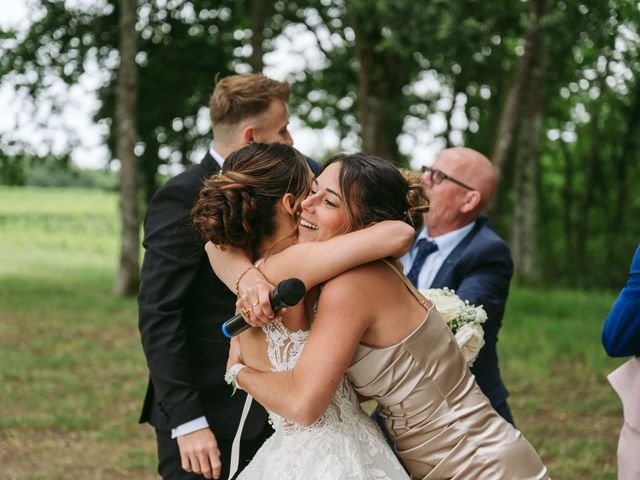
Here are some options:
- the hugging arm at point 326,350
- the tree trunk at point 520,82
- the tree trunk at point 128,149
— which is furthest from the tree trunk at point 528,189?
the hugging arm at point 326,350

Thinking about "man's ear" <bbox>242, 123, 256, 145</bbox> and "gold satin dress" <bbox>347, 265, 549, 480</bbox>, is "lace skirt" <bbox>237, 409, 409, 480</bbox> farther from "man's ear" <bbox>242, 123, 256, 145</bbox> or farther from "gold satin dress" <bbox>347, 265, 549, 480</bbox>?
"man's ear" <bbox>242, 123, 256, 145</bbox>

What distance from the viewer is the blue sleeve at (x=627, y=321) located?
308cm

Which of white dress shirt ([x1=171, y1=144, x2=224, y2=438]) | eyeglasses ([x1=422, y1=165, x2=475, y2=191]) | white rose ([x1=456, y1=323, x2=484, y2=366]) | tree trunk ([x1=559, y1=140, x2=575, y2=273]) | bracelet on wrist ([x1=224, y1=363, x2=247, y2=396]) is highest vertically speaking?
eyeglasses ([x1=422, y1=165, x2=475, y2=191])

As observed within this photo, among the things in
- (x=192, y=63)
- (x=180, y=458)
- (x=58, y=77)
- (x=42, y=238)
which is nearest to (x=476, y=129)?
(x=192, y=63)

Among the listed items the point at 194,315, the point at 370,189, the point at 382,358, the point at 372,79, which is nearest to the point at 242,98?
the point at 194,315

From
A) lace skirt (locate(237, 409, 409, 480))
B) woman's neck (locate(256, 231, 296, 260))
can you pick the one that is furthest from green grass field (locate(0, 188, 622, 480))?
woman's neck (locate(256, 231, 296, 260))

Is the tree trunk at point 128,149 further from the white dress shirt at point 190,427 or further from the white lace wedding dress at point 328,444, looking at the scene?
the white lace wedding dress at point 328,444

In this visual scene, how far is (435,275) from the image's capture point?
4.35 m

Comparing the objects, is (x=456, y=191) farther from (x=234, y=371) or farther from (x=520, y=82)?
(x=520, y=82)

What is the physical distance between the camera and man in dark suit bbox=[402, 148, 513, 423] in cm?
421

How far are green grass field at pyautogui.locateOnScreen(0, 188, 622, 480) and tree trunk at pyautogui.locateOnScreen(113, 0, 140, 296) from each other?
2.30ft

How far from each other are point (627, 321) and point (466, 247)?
126cm

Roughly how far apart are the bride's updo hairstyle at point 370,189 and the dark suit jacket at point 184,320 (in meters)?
0.94

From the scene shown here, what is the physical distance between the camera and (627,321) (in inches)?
122
